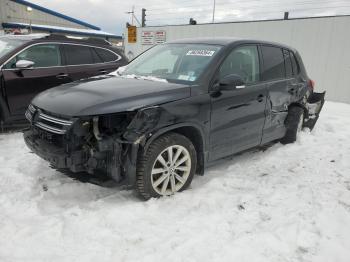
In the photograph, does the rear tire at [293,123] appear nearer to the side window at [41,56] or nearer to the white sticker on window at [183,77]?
the white sticker on window at [183,77]

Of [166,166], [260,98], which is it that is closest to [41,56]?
[166,166]

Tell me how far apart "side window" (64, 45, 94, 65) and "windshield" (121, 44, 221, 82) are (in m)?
1.87

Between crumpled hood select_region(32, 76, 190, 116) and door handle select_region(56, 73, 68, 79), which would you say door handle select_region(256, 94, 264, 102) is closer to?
crumpled hood select_region(32, 76, 190, 116)

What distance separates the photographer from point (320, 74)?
Result: 415 inches

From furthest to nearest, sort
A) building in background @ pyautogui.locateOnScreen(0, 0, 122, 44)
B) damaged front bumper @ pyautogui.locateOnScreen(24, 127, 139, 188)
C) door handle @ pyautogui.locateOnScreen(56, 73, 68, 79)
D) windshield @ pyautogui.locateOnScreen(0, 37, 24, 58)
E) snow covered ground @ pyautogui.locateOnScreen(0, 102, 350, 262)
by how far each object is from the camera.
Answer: building in background @ pyautogui.locateOnScreen(0, 0, 122, 44) < door handle @ pyautogui.locateOnScreen(56, 73, 68, 79) < windshield @ pyautogui.locateOnScreen(0, 37, 24, 58) < damaged front bumper @ pyautogui.locateOnScreen(24, 127, 139, 188) < snow covered ground @ pyautogui.locateOnScreen(0, 102, 350, 262)

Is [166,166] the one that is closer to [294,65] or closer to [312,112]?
[294,65]

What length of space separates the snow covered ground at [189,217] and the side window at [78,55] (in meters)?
2.30

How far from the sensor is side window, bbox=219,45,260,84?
425 cm

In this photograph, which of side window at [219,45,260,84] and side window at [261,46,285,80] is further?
side window at [261,46,285,80]

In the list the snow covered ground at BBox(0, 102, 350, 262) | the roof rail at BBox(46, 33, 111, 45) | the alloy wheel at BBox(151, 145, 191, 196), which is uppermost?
the roof rail at BBox(46, 33, 111, 45)

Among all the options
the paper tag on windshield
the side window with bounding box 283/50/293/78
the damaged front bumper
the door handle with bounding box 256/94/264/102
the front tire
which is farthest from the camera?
the side window with bounding box 283/50/293/78

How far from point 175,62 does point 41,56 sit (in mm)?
2889

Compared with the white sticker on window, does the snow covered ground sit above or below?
below

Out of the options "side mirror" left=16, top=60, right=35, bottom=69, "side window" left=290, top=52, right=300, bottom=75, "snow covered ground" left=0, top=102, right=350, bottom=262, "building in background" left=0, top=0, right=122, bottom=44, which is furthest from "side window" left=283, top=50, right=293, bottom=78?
"building in background" left=0, top=0, right=122, bottom=44
